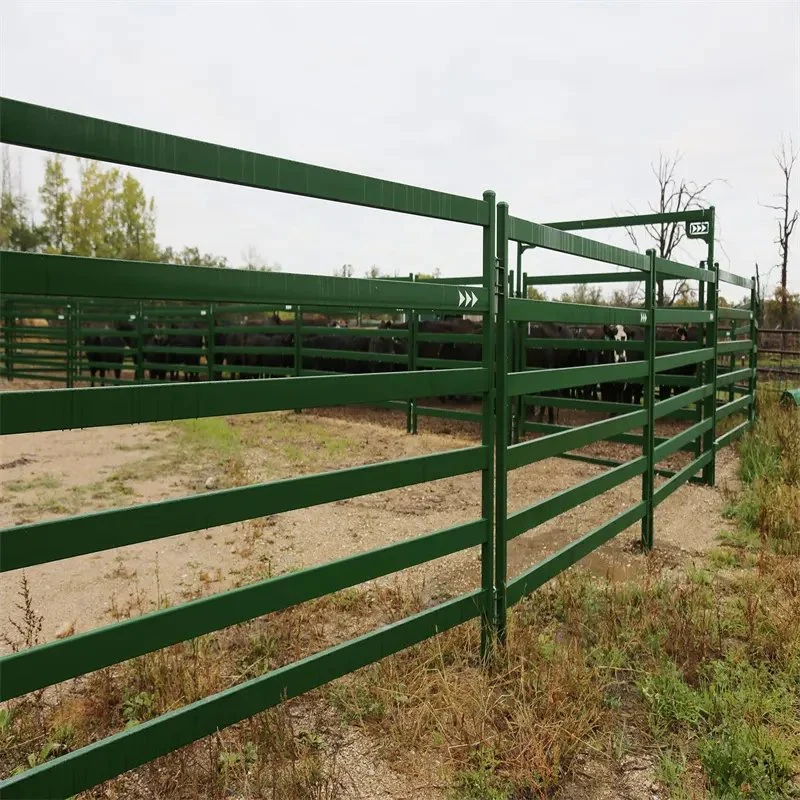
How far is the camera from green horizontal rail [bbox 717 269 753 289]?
692 centimetres

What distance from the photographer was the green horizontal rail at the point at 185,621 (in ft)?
5.22

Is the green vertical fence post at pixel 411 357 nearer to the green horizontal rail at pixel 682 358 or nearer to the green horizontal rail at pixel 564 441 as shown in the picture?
the green horizontal rail at pixel 682 358

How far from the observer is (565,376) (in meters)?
3.53

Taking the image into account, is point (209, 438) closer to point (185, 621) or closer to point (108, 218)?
point (185, 621)

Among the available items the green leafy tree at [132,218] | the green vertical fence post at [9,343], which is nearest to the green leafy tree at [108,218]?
the green leafy tree at [132,218]

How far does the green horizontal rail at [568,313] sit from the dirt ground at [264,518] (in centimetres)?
152

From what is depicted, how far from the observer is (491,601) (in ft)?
9.58

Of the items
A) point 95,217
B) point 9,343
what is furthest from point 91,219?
point 9,343

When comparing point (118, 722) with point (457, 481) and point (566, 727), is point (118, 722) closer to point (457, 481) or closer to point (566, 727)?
point (566, 727)

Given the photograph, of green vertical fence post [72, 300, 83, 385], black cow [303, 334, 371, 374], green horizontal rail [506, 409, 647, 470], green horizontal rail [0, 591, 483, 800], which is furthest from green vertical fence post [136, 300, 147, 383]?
green horizontal rail [0, 591, 483, 800]

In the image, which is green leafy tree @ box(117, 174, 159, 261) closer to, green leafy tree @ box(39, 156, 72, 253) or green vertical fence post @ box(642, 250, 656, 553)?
green leafy tree @ box(39, 156, 72, 253)

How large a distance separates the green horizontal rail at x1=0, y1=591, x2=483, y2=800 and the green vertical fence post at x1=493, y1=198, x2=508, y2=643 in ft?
1.20

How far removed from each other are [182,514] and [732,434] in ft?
25.7

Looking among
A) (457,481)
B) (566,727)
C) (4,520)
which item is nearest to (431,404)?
(457,481)
